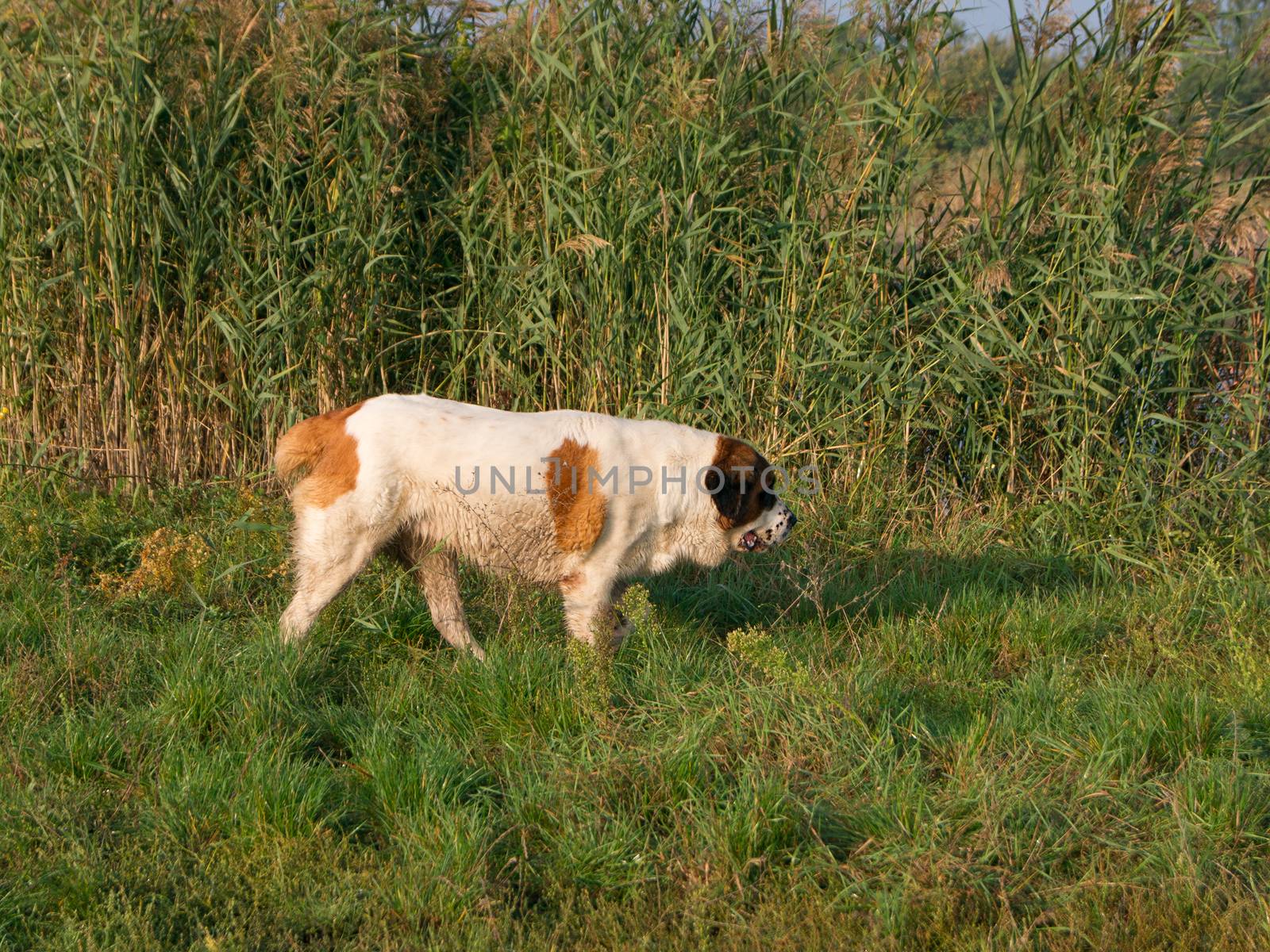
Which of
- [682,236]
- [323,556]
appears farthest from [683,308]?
[323,556]

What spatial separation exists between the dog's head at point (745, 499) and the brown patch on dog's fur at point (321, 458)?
1475 mm

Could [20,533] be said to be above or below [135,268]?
below

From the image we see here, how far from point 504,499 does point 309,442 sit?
861mm

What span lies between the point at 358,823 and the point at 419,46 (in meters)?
4.69

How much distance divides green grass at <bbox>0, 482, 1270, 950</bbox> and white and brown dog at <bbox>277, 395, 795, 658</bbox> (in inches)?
9.4

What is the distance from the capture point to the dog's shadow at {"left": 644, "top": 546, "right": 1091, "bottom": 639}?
17.6ft

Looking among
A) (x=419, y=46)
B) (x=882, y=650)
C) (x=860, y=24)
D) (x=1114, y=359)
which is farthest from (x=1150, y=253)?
(x=419, y=46)

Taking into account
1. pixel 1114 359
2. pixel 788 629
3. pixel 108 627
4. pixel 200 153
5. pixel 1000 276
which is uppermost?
pixel 200 153

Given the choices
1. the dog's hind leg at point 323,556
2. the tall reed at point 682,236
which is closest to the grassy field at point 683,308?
the tall reed at point 682,236

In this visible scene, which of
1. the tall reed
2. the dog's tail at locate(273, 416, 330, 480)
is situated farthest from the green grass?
the tall reed

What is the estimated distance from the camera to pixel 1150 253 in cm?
590

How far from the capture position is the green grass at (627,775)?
3.04 meters

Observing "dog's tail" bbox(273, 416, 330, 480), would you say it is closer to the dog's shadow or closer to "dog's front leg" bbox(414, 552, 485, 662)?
"dog's front leg" bbox(414, 552, 485, 662)

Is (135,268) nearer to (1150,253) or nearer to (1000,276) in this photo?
(1000,276)
